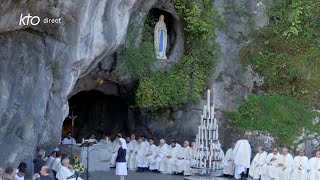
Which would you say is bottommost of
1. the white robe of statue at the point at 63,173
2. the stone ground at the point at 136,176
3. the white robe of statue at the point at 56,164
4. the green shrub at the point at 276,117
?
the stone ground at the point at 136,176

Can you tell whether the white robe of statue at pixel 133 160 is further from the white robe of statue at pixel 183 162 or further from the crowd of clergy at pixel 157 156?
the white robe of statue at pixel 183 162

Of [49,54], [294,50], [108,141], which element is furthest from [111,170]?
[294,50]

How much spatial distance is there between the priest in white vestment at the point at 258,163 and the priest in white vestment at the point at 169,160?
2.60 metres

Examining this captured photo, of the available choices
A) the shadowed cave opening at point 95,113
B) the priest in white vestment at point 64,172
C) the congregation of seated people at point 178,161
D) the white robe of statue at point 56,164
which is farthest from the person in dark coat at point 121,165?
the shadowed cave opening at point 95,113

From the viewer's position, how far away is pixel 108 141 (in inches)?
936

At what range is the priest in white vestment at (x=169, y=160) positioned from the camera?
22469 mm

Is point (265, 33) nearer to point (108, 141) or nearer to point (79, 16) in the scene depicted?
point (108, 141)

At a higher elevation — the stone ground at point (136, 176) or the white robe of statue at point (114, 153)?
the white robe of statue at point (114, 153)

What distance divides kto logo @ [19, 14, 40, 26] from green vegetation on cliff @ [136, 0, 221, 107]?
25.9 ft

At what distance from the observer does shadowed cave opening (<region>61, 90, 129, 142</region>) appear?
2847 cm

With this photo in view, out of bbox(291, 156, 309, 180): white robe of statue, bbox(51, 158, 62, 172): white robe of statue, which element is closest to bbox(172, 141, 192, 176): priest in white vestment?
bbox(291, 156, 309, 180): white robe of statue

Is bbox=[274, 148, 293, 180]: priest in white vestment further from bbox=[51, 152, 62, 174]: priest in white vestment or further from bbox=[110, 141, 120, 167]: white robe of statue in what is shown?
bbox=[51, 152, 62, 174]: priest in white vestment

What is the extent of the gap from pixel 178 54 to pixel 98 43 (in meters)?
6.23

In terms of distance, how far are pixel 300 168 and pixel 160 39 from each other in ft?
23.6
